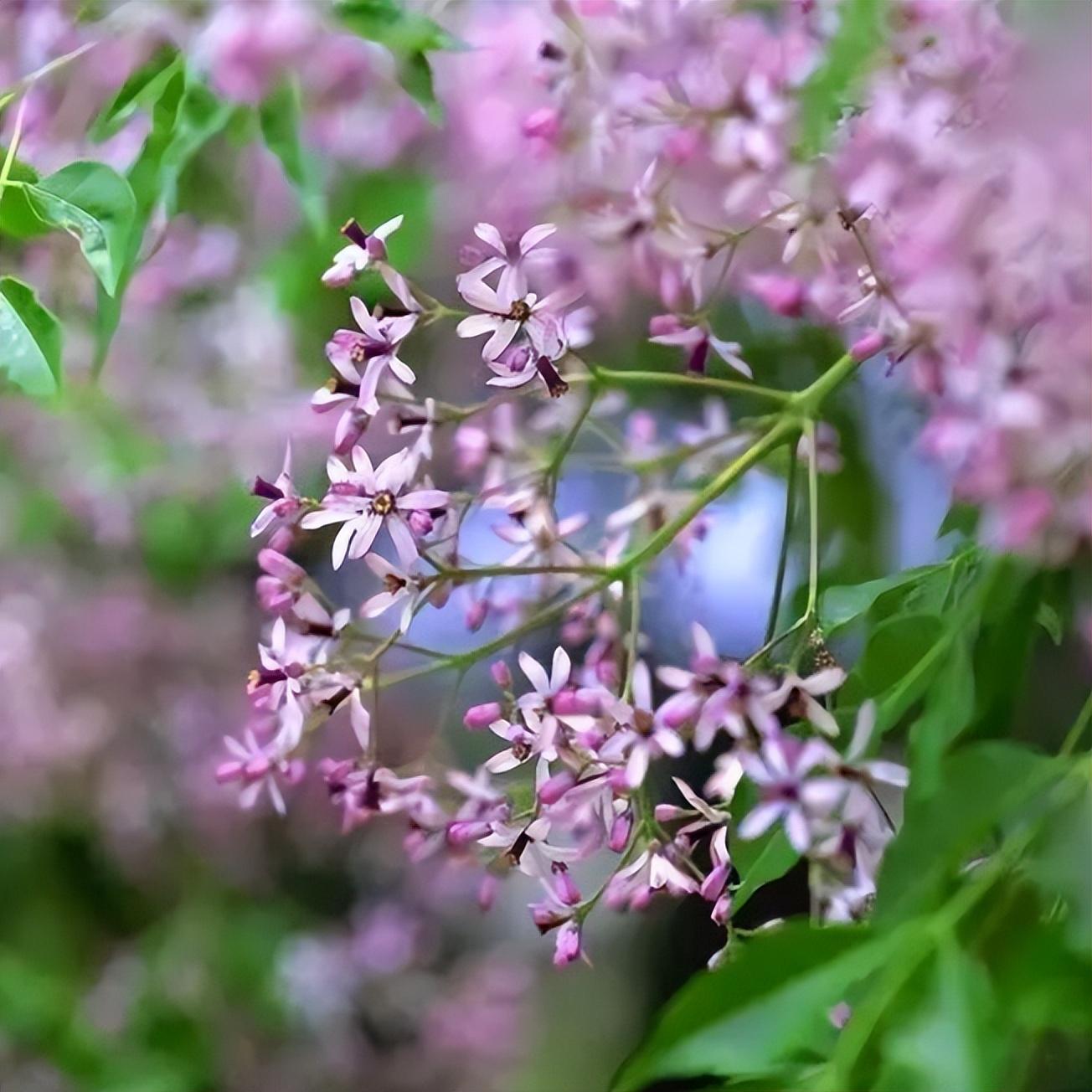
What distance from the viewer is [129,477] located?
88 centimetres

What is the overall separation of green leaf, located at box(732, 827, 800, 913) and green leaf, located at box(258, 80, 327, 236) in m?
0.27

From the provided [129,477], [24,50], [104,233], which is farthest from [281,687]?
[129,477]

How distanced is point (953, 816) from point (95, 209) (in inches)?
12.7

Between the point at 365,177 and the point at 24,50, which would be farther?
the point at 365,177

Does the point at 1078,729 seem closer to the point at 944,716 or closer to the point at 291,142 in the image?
the point at 944,716

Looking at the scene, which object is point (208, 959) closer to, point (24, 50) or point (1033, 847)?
point (24, 50)

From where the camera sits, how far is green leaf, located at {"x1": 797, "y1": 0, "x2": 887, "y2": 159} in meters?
0.32

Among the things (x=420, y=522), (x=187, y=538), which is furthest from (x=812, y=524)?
(x=187, y=538)

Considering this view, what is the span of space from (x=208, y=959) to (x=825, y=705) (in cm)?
72

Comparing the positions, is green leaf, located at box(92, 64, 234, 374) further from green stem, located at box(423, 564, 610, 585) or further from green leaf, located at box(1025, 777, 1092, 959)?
green leaf, located at box(1025, 777, 1092, 959)

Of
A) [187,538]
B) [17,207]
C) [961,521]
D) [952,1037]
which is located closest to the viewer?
[952,1037]

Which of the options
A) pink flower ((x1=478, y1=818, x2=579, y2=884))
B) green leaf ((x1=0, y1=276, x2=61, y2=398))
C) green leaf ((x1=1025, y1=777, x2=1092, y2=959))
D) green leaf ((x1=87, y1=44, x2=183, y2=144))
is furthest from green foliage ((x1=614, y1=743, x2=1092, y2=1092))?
green leaf ((x1=87, y1=44, x2=183, y2=144))

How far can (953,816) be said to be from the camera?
275 millimetres

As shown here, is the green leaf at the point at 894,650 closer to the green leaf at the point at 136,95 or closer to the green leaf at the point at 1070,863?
the green leaf at the point at 1070,863
